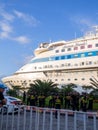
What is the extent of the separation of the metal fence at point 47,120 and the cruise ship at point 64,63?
41493 millimetres

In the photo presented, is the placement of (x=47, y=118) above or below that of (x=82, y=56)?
below

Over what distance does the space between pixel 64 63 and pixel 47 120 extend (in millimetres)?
47691

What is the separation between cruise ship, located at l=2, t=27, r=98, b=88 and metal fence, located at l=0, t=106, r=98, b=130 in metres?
41.5

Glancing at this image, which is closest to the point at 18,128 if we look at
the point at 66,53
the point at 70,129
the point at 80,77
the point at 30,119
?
the point at 30,119

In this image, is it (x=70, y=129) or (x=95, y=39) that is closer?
(x=70, y=129)

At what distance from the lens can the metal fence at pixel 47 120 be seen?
523 centimetres

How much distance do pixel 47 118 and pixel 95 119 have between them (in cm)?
127

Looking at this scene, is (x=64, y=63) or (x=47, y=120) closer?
(x=47, y=120)

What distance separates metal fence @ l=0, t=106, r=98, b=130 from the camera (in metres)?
5.23

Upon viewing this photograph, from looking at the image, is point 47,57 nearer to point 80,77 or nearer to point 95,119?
point 80,77

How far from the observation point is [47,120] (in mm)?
6125

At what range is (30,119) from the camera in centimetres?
662

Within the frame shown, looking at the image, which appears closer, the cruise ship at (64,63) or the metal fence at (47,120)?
the metal fence at (47,120)

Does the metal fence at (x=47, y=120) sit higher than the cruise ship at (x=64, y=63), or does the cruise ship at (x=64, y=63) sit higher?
the cruise ship at (x=64, y=63)
